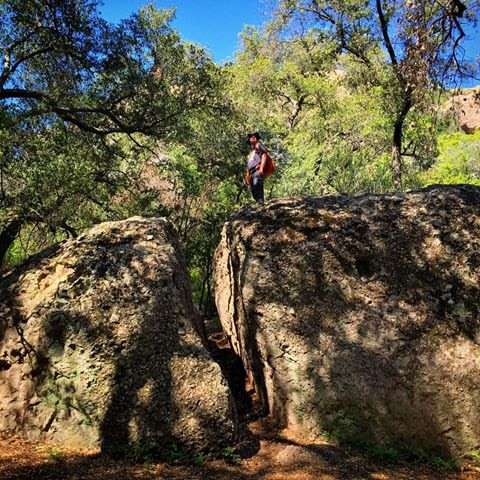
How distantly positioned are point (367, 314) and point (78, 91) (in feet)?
28.0

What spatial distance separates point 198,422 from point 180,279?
212cm

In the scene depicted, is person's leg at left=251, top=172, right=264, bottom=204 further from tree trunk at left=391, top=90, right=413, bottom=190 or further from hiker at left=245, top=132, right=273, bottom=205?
tree trunk at left=391, top=90, right=413, bottom=190

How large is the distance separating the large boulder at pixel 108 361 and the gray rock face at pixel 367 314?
3.76 feet

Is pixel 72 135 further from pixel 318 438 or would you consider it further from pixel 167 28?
pixel 318 438

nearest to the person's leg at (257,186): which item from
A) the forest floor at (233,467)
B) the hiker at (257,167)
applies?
the hiker at (257,167)

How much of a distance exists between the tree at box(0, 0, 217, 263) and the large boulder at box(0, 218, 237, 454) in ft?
9.73

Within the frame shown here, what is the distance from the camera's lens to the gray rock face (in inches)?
259

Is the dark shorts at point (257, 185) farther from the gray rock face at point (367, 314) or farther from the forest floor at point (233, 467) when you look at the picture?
the forest floor at point (233, 467)

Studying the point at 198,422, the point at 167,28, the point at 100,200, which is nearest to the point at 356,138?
the point at 167,28

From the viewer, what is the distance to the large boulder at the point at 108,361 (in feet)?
19.0

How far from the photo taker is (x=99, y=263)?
677cm

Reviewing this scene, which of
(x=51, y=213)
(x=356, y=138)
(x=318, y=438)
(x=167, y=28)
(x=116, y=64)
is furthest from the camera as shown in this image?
(x=356, y=138)

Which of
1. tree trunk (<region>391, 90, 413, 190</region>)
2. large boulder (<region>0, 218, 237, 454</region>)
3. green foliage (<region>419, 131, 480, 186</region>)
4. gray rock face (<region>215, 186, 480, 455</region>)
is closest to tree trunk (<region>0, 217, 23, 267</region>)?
large boulder (<region>0, 218, 237, 454</region>)

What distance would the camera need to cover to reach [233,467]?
18.4ft
